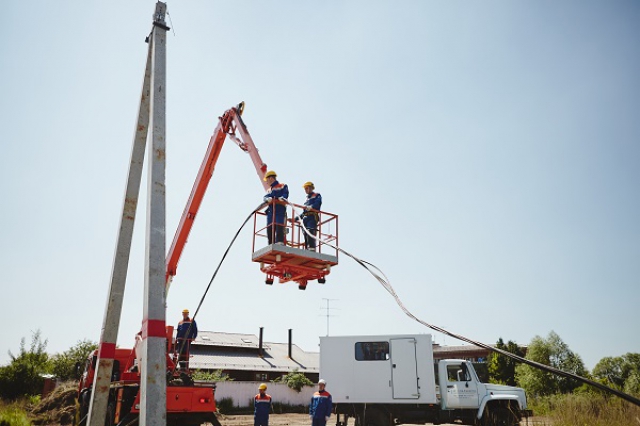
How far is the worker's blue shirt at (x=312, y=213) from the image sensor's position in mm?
10039

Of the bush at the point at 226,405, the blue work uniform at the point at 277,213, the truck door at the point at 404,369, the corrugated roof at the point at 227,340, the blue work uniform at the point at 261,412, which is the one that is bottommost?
the bush at the point at 226,405

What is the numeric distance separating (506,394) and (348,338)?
519 centimetres

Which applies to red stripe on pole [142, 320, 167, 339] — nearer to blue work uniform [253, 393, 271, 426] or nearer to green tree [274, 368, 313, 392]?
blue work uniform [253, 393, 271, 426]

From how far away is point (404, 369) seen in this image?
13727 mm

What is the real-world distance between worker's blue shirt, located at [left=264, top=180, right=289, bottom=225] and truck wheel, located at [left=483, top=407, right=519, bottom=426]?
9209 millimetres

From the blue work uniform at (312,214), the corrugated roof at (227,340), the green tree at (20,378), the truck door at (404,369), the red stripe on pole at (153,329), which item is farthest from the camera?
the corrugated roof at (227,340)

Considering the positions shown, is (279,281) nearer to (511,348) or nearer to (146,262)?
(146,262)

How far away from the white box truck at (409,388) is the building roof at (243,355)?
22.8 m

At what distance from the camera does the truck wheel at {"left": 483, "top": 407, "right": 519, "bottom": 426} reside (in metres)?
13.4

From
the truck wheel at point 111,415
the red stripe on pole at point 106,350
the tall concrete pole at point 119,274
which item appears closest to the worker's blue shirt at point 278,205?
the tall concrete pole at point 119,274

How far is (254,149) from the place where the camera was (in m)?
11.6

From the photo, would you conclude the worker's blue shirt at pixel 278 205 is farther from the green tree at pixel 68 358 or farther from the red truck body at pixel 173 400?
the green tree at pixel 68 358

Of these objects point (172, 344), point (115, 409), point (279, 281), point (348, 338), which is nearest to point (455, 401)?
point (348, 338)

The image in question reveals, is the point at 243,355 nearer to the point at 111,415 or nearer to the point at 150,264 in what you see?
the point at 111,415
